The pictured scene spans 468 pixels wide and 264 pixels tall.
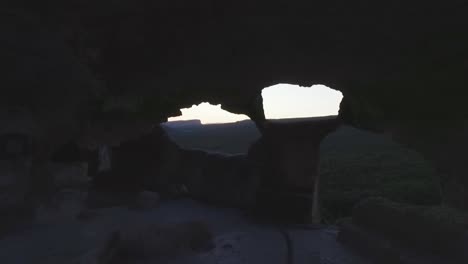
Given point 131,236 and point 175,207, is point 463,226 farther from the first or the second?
point 175,207

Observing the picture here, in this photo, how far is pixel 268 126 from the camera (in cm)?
908

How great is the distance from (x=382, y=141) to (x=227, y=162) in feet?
81.5

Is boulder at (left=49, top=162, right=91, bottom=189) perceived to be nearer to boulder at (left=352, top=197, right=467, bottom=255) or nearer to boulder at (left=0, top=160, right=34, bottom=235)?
boulder at (left=0, top=160, right=34, bottom=235)

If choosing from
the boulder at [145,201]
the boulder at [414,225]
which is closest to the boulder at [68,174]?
the boulder at [145,201]

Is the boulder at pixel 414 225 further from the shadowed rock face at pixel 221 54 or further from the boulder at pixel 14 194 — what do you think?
the boulder at pixel 14 194

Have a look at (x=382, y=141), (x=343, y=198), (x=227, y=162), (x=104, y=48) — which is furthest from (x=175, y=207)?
(x=382, y=141)

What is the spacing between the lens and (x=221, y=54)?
504 cm

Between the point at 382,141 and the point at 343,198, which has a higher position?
the point at 382,141

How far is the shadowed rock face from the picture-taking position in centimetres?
387

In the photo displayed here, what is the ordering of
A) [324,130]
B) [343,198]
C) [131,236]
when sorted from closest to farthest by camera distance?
[131,236] < [324,130] < [343,198]

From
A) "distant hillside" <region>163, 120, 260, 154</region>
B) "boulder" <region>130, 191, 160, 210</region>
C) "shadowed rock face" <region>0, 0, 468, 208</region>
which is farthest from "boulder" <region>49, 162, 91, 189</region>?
"distant hillside" <region>163, 120, 260, 154</region>

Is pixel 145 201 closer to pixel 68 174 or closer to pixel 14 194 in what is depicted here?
pixel 68 174

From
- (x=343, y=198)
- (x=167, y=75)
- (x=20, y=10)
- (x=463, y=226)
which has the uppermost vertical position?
(x=20, y=10)

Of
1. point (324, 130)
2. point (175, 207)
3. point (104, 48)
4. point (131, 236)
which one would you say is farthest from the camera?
point (175, 207)
